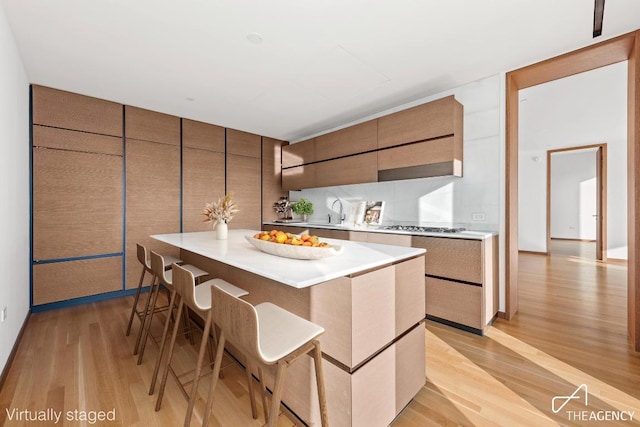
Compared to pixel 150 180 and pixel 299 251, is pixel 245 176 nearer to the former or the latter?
pixel 150 180

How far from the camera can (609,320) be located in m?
2.77

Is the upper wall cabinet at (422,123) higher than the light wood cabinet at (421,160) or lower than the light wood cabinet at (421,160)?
higher

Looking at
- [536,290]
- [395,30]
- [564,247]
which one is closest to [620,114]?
[536,290]

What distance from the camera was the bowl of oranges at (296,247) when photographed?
56.6 inches

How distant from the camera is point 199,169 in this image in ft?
14.1

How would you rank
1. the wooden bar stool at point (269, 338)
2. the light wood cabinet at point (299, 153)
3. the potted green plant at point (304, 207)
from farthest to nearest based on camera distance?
the potted green plant at point (304, 207) → the light wood cabinet at point (299, 153) → the wooden bar stool at point (269, 338)

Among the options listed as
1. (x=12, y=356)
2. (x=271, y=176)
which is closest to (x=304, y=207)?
(x=271, y=176)

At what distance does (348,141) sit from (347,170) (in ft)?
1.36

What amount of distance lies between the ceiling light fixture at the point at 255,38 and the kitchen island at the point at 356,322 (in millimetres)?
1725

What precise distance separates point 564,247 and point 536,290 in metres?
5.11

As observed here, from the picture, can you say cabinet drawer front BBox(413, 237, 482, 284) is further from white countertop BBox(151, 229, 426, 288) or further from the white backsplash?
white countertop BBox(151, 229, 426, 288)

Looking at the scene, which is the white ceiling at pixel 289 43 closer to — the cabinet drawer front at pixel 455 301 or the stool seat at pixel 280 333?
the stool seat at pixel 280 333

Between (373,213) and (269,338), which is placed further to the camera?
(373,213)

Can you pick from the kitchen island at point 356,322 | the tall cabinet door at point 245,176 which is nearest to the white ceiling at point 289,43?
the tall cabinet door at point 245,176
